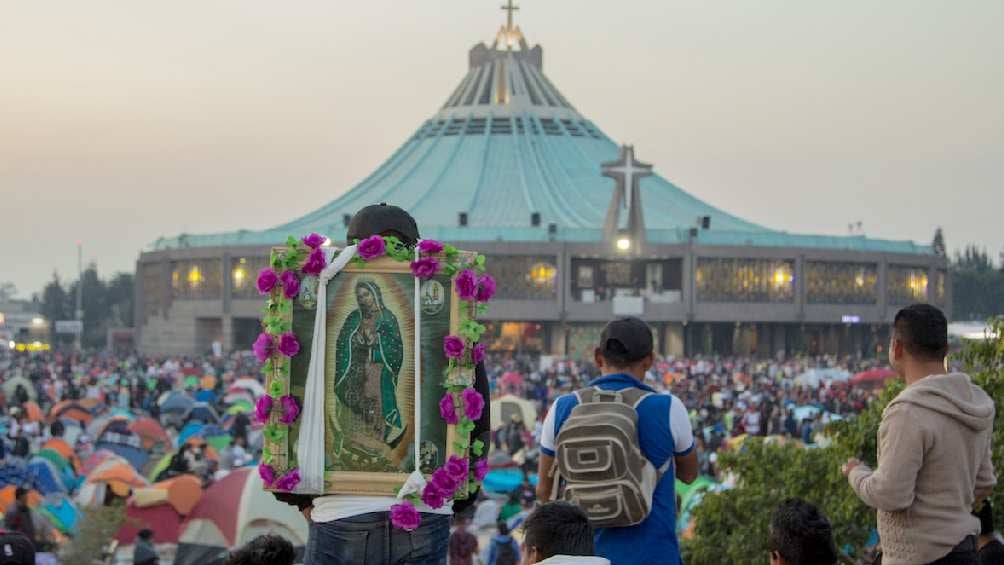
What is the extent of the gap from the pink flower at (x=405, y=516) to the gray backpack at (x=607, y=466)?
2.11 feet

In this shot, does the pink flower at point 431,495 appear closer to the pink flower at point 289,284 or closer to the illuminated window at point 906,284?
the pink flower at point 289,284

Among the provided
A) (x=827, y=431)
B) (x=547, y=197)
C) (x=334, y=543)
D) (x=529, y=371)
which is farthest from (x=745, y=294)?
(x=334, y=543)

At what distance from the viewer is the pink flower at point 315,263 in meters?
4.72

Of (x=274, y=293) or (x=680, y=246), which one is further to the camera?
(x=680, y=246)

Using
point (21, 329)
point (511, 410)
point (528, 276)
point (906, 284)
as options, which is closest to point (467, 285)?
point (511, 410)

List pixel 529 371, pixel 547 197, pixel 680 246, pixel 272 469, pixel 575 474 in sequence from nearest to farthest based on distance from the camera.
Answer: pixel 272 469, pixel 575 474, pixel 529 371, pixel 680 246, pixel 547 197

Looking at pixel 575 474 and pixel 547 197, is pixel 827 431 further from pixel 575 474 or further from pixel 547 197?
pixel 547 197

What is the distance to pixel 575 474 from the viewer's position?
508 cm

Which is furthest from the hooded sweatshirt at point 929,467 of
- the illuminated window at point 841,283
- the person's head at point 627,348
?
the illuminated window at point 841,283

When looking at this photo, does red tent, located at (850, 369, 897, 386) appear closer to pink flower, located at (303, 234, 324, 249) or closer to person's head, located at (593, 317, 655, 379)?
person's head, located at (593, 317, 655, 379)

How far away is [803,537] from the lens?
4.69m

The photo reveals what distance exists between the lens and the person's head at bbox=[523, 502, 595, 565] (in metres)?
4.43

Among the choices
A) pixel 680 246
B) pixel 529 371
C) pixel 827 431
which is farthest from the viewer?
pixel 680 246

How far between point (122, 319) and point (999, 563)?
113 m
